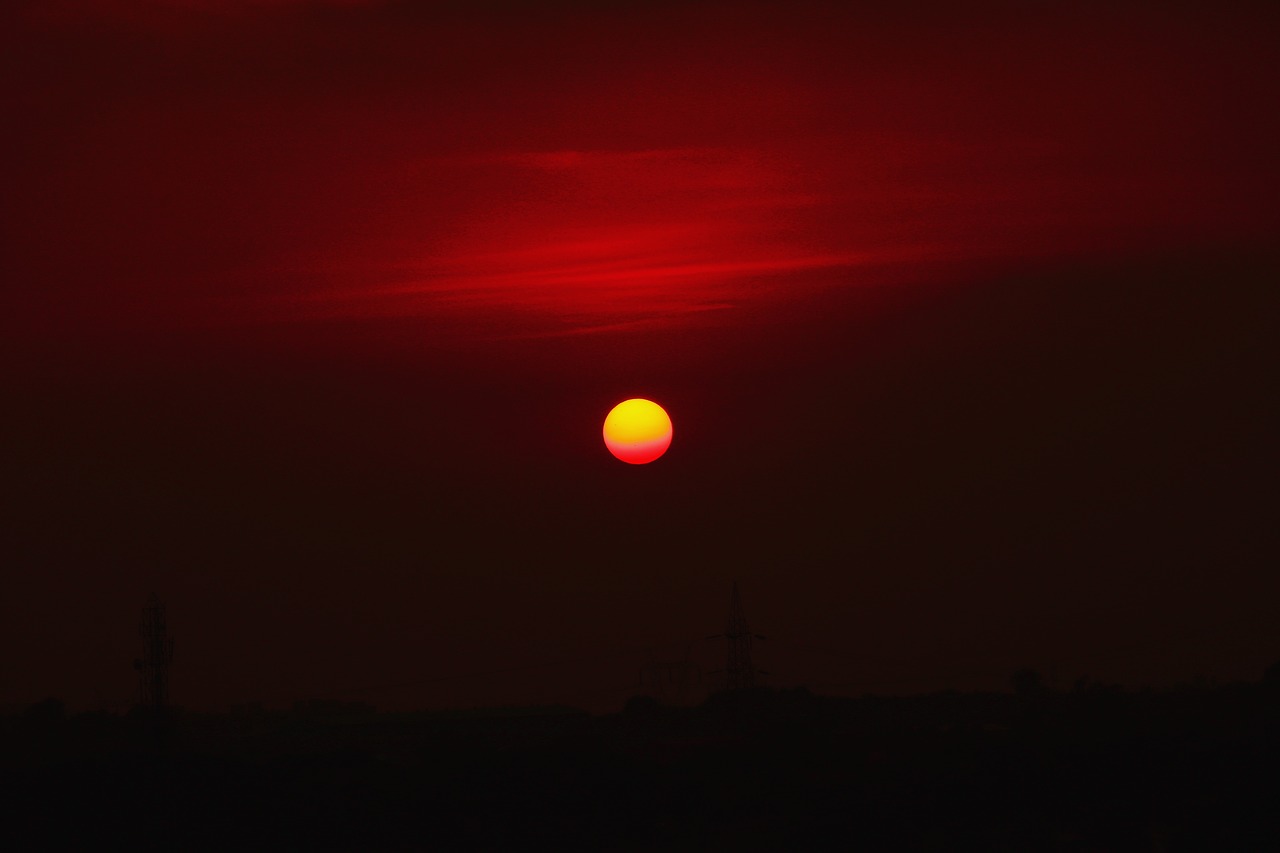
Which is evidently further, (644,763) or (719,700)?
(719,700)

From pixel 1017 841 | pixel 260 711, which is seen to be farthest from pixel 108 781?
pixel 260 711

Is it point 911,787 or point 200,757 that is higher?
point 200,757

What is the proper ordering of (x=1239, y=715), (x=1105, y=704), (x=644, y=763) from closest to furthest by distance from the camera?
(x=644, y=763)
(x=1239, y=715)
(x=1105, y=704)

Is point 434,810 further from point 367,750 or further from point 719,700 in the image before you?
point 719,700

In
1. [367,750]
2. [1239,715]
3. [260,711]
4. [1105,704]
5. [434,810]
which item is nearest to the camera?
[434,810]

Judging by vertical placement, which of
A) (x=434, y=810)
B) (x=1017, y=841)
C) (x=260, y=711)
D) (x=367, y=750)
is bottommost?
(x=1017, y=841)

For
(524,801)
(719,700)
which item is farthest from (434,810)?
(719,700)

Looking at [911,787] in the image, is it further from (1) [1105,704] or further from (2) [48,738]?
(2) [48,738]
